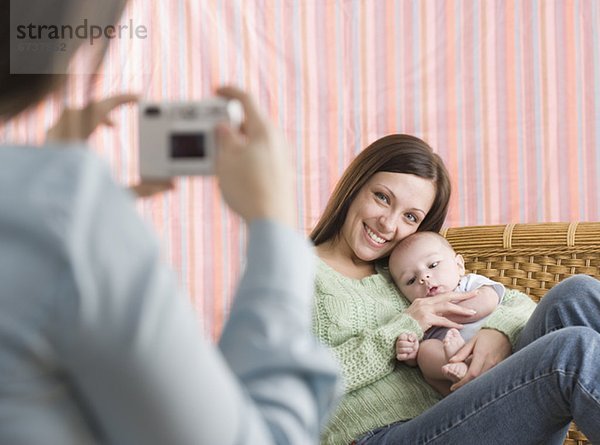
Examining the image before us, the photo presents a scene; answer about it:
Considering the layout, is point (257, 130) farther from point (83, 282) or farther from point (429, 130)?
point (429, 130)

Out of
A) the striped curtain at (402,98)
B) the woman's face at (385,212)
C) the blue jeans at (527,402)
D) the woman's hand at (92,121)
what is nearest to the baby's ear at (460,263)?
the woman's face at (385,212)

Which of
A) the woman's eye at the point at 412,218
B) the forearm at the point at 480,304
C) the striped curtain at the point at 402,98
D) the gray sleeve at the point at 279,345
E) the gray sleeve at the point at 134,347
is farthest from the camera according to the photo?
the striped curtain at the point at 402,98

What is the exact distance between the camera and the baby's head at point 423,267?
6.22ft

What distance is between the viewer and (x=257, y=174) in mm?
631

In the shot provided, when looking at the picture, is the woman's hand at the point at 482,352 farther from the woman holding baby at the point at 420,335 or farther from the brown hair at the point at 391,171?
the brown hair at the point at 391,171

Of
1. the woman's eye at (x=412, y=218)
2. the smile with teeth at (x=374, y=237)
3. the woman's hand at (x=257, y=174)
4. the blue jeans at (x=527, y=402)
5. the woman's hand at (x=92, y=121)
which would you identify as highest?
the woman's hand at (x=92, y=121)

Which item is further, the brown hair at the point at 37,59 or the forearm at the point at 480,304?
the forearm at the point at 480,304

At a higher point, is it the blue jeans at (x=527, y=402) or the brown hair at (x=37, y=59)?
the brown hair at (x=37, y=59)

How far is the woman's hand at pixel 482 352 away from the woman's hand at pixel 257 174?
3.73ft

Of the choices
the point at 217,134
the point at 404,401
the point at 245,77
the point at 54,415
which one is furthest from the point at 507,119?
the point at 54,415

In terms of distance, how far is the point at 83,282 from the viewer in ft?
1.52

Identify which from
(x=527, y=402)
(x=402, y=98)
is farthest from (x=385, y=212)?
(x=402, y=98)

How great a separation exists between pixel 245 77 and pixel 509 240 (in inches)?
48.2

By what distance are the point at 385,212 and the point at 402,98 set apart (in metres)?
1.13
